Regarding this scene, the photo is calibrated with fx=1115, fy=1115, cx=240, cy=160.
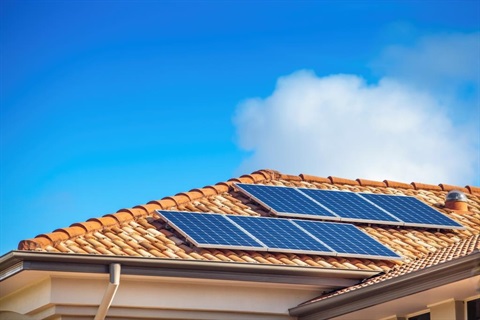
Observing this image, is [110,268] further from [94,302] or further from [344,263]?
[344,263]

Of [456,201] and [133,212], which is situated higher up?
[456,201]

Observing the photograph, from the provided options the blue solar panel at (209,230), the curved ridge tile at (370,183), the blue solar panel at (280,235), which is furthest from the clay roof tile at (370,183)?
the blue solar panel at (209,230)

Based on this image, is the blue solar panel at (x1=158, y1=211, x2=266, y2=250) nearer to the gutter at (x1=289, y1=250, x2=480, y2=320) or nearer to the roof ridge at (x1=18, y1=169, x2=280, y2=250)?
the roof ridge at (x1=18, y1=169, x2=280, y2=250)

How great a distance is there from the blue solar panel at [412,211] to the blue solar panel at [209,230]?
3942 millimetres

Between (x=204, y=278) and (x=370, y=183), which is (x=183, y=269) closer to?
(x=204, y=278)

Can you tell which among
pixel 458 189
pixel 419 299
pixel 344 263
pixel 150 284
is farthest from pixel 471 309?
pixel 458 189

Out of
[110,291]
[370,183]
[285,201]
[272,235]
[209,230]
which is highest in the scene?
[370,183]

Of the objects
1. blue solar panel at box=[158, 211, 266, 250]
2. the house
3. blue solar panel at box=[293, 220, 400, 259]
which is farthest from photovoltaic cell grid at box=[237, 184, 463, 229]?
blue solar panel at box=[158, 211, 266, 250]

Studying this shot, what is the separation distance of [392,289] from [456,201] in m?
8.05

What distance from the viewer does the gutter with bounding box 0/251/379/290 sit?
16516 millimetres

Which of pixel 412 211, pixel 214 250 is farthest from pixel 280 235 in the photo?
pixel 412 211

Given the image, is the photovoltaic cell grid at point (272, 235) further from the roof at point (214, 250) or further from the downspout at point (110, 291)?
the downspout at point (110, 291)

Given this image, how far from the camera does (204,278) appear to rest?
17609 mm

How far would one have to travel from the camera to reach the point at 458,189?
26.2 metres
